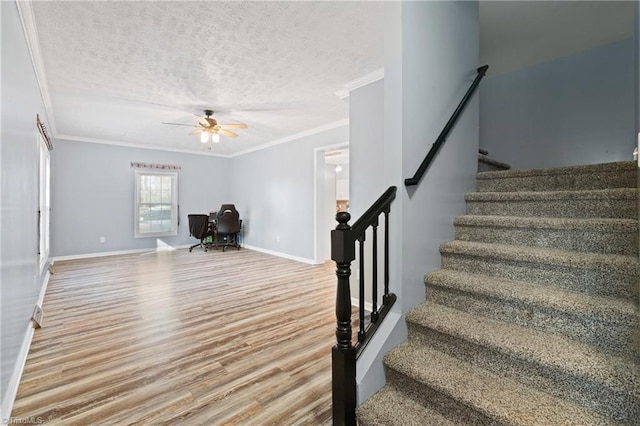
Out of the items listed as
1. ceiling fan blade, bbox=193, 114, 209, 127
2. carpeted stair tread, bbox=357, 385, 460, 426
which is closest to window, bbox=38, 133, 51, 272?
ceiling fan blade, bbox=193, 114, 209, 127

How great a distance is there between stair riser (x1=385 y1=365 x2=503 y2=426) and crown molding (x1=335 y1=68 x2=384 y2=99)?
281 centimetres

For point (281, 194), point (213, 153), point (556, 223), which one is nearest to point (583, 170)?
point (556, 223)

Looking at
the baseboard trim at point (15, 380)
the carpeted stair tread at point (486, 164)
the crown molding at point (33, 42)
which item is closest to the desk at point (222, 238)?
the crown molding at point (33, 42)

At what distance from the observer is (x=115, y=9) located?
207 cm

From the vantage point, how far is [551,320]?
1317 mm

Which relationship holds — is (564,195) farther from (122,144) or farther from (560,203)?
(122,144)

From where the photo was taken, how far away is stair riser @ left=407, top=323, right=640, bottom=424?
101cm

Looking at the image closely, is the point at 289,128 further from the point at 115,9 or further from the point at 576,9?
the point at 576,9

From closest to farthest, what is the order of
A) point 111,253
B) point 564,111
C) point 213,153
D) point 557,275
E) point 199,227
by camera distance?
point 557,275 < point 564,111 < point 111,253 < point 199,227 < point 213,153

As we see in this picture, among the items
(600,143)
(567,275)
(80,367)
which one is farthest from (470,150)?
(80,367)

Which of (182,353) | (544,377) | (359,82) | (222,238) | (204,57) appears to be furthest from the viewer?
(222,238)

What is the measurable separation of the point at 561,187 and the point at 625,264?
897 mm

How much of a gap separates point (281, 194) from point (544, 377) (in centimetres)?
543

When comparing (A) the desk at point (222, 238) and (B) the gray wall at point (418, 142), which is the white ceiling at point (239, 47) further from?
(A) the desk at point (222, 238)
